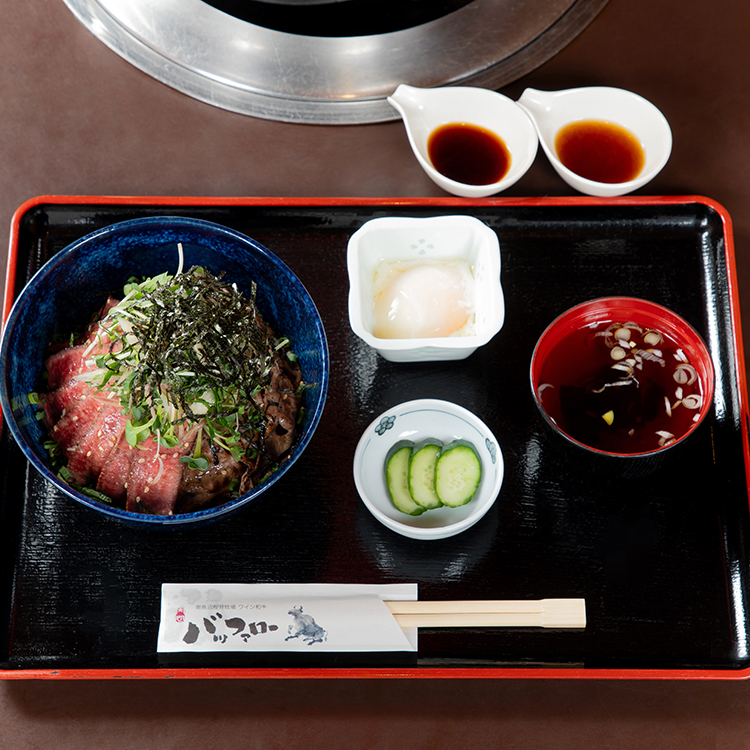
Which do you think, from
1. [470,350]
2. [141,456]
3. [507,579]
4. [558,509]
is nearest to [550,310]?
[470,350]

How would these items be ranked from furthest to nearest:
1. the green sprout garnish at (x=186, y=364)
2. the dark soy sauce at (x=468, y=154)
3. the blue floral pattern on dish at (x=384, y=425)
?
the dark soy sauce at (x=468, y=154), the blue floral pattern on dish at (x=384, y=425), the green sprout garnish at (x=186, y=364)

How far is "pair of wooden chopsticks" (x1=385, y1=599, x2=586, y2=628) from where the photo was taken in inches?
68.1

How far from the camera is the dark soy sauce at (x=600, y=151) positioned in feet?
7.24

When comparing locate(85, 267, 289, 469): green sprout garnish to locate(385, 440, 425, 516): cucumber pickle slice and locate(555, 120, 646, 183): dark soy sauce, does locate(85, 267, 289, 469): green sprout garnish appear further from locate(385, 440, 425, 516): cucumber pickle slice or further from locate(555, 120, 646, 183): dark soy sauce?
locate(555, 120, 646, 183): dark soy sauce

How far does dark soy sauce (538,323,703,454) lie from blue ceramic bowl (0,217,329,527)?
62 centimetres

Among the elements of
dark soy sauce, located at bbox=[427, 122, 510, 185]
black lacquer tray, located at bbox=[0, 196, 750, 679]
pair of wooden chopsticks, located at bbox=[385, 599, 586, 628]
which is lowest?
pair of wooden chopsticks, located at bbox=[385, 599, 586, 628]

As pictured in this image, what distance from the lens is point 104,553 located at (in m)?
1.79

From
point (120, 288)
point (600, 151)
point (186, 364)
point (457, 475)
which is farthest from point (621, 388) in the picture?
point (120, 288)

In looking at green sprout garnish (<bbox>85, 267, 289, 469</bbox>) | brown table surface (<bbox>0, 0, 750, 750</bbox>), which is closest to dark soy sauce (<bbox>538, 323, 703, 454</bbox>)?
brown table surface (<bbox>0, 0, 750, 750</bbox>)

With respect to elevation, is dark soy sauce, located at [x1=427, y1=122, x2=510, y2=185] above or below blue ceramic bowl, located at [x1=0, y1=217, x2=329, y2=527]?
above

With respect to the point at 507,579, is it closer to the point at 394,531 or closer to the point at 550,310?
the point at 394,531

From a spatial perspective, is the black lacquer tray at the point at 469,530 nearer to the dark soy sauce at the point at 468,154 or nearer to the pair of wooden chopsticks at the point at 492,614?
the pair of wooden chopsticks at the point at 492,614

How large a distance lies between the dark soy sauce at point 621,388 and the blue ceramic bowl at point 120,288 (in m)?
0.62

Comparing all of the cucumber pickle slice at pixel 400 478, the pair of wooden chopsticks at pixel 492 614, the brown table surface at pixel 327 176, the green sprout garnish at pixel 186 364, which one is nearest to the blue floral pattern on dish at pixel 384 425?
the cucumber pickle slice at pixel 400 478
